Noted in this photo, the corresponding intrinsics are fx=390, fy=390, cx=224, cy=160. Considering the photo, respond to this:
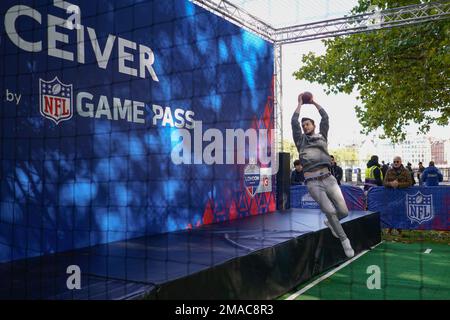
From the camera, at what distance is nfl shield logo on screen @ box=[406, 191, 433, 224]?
524cm

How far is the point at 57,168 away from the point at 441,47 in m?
5.99

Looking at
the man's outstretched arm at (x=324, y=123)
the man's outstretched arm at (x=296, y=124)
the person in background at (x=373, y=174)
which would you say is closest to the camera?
the man's outstretched arm at (x=296, y=124)

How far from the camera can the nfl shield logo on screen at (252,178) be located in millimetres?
5000

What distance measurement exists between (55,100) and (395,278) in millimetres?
3106

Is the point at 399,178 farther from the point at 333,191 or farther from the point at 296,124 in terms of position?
the point at 296,124

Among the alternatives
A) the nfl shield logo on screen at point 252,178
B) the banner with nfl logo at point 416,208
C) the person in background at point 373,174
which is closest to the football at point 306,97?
the nfl shield logo on screen at point 252,178

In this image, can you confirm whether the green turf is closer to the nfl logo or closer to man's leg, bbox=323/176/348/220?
man's leg, bbox=323/176/348/220

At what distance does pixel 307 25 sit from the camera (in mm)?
4961

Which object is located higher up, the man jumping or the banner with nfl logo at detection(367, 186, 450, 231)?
the man jumping

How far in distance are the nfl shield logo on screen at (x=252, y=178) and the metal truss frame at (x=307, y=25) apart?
21.7 inches

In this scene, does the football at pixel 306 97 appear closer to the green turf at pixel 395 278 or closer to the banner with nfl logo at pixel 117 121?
the green turf at pixel 395 278

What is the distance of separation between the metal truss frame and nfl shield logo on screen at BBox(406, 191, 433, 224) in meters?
1.91

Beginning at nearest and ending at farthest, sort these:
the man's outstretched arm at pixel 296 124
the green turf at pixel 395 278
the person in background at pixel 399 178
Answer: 1. the man's outstretched arm at pixel 296 124
2. the green turf at pixel 395 278
3. the person in background at pixel 399 178

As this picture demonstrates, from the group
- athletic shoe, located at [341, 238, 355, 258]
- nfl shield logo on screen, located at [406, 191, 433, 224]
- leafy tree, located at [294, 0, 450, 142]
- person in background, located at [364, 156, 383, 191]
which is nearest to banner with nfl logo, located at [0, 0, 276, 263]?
athletic shoe, located at [341, 238, 355, 258]
